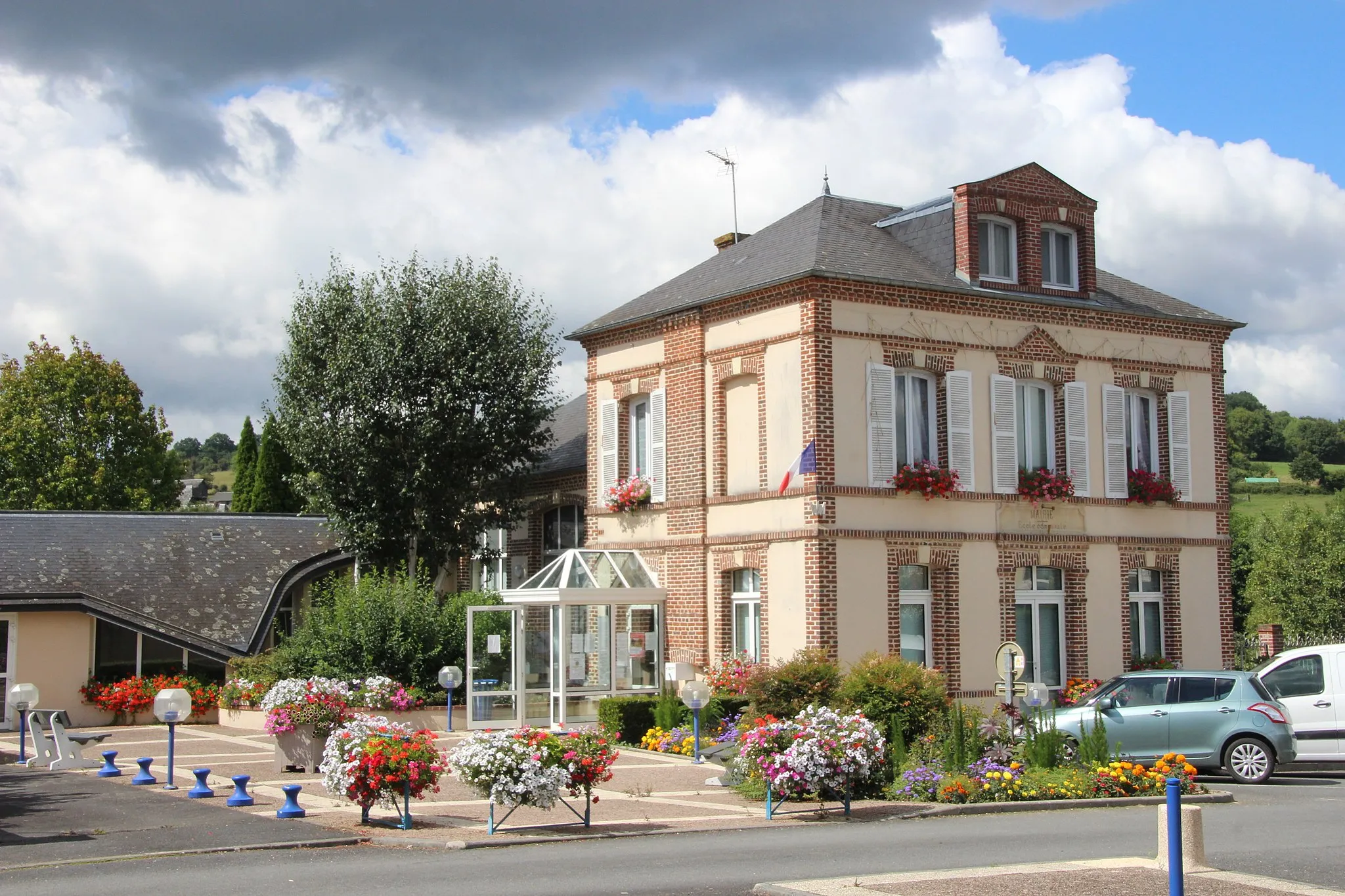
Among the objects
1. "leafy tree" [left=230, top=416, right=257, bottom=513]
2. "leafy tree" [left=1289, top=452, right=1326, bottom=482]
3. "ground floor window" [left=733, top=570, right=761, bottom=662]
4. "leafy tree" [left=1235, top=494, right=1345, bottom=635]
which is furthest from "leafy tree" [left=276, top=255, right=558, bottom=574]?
"leafy tree" [left=1289, top=452, right=1326, bottom=482]

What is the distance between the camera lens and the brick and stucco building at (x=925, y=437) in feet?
72.8

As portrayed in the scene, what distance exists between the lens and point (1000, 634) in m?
23.3

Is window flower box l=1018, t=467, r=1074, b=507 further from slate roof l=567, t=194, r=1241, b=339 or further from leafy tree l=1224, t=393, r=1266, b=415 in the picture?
leafy tree l=1224, t=393, r=1266, b=415

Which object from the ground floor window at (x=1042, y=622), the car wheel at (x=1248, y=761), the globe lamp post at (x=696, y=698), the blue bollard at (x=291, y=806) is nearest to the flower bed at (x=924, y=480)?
the ground floor window at (x=1042, y=622)

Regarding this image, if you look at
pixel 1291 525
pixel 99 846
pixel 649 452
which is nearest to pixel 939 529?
pixel 649 452

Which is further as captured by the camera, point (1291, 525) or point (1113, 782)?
point (1291, 525)

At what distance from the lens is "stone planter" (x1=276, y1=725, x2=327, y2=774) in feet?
57.8

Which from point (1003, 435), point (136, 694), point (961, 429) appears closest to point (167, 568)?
point (136, 694)

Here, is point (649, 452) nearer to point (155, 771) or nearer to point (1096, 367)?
point (1096, 367)

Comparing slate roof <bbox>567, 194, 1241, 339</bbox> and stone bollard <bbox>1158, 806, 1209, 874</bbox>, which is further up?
slate roof <bbox>567, 194, 1241, 339</bbox>

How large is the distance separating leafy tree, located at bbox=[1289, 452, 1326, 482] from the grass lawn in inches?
221

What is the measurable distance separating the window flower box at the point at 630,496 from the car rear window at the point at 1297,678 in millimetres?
10463

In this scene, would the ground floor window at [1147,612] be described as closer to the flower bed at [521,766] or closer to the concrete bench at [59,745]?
the flower bed at [521,766]

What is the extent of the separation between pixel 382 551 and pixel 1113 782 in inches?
650
